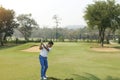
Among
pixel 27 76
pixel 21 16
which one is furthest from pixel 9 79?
pixel 21 16

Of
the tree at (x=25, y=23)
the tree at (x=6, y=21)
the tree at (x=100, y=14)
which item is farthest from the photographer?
the tree at (x=25, y=23)

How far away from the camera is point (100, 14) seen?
155 feet

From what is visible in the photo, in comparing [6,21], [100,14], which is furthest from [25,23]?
[100,14]

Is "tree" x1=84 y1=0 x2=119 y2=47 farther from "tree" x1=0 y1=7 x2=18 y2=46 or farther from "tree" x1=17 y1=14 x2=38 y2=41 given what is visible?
"tree" x1=17 y1=14 x2=38 y2=41

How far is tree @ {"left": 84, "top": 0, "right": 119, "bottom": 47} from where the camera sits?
154ft

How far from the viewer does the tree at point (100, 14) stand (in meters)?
46.9

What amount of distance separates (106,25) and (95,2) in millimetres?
4925

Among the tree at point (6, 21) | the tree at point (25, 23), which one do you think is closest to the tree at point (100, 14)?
the tree at point (6, 21)

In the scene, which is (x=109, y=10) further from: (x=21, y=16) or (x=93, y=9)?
(x=21, y=16)

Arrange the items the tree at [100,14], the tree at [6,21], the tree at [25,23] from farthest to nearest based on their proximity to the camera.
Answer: the tree at [25,23], the tree at [6,21], the tree at [100,14]

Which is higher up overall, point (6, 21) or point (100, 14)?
point (100, 14)

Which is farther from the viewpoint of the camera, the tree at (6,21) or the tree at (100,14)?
the tree at (6,21)

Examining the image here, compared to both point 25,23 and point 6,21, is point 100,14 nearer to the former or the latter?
point 6,21

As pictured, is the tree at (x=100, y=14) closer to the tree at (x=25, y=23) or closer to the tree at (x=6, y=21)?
the tree at (x=6, y=21)
